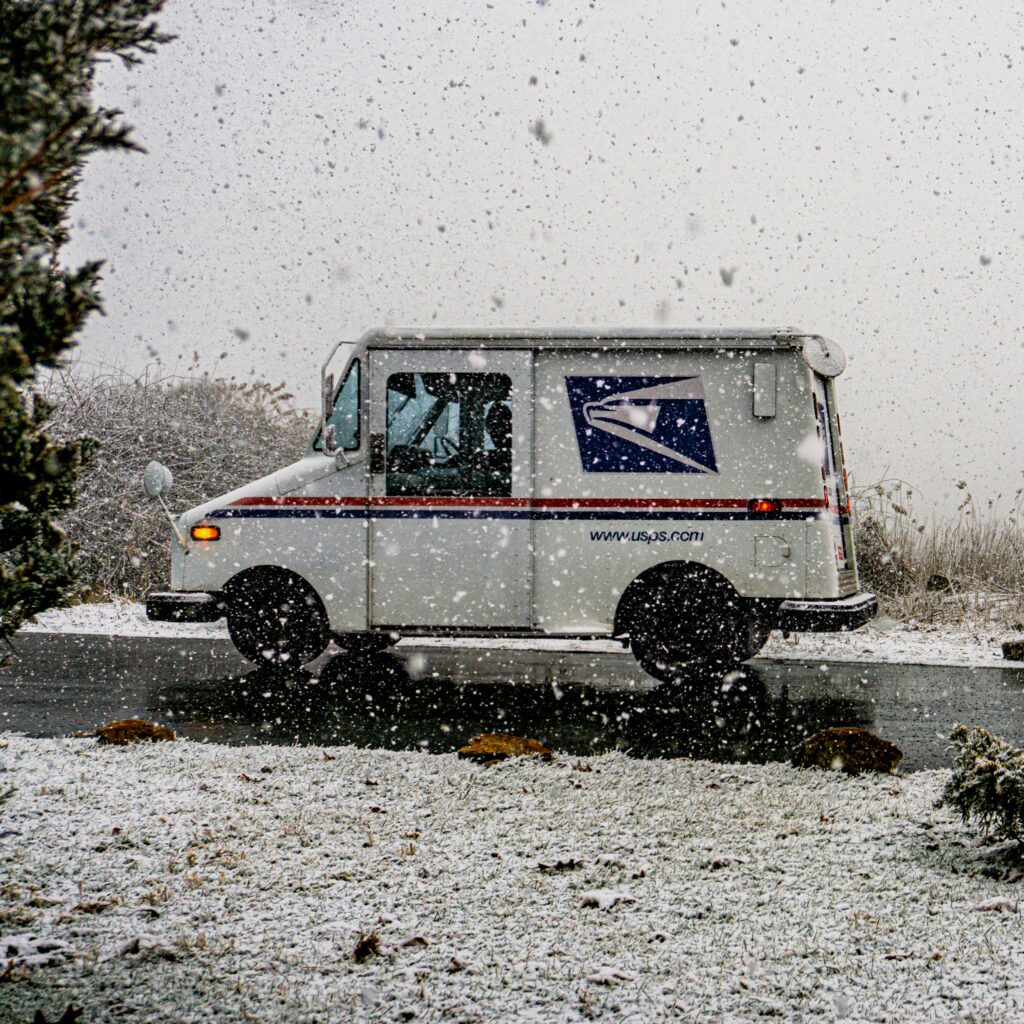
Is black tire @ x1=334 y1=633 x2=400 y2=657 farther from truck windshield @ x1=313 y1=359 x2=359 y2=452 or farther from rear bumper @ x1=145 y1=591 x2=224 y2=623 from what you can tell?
truck windshield @ x1=313 y1=359 x2=359 y2=452

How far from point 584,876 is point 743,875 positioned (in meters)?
0.55

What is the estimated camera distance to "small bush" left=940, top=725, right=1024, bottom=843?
3.71 metres

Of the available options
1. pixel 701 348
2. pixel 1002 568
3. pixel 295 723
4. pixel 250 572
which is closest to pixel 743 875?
pixel 295 723

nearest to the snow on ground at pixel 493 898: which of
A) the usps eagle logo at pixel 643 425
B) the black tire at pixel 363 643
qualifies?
the usps eagle logo at pixel 643 425

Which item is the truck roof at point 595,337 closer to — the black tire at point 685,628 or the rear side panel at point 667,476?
the rear side panel at point 667,476

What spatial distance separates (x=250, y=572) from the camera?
8453 mm

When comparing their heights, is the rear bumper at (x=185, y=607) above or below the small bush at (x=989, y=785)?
above

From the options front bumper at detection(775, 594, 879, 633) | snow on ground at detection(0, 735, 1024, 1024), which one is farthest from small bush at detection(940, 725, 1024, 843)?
front bumper at detection(775, 594, 879, 633)

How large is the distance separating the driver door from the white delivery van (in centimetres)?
1

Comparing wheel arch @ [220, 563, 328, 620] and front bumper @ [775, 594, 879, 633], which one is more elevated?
wheel arch @ [220, 563, 328, 620]

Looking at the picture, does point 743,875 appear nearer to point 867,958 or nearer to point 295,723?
point 867,958

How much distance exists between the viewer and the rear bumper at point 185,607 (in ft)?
27.7

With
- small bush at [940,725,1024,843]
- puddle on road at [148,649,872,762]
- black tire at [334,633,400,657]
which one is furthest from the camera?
black tire at [334,633,400,657]

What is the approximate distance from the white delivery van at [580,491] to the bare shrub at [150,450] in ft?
24.0
